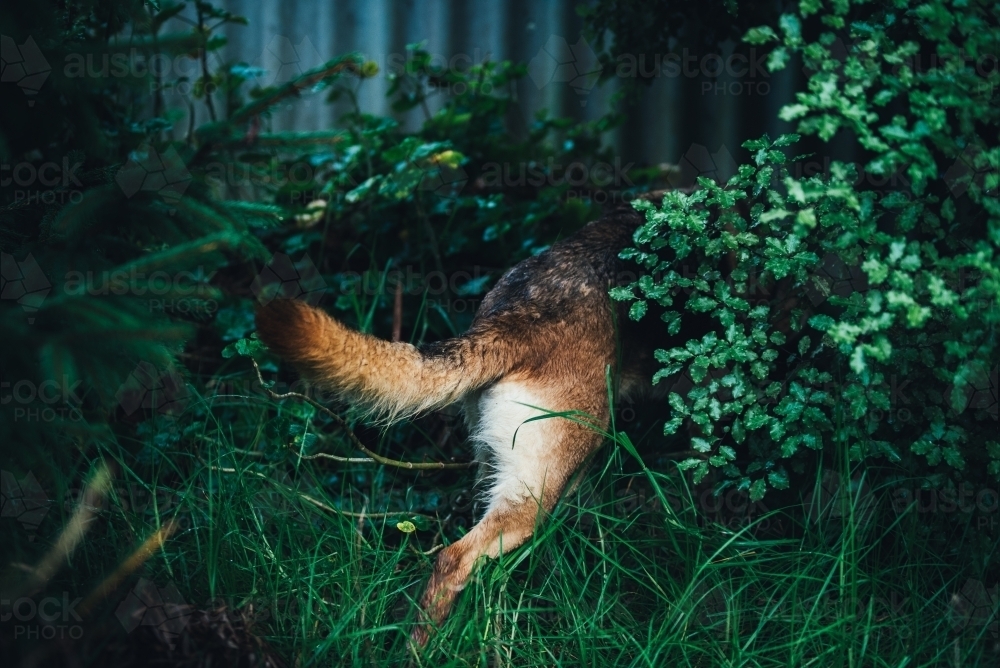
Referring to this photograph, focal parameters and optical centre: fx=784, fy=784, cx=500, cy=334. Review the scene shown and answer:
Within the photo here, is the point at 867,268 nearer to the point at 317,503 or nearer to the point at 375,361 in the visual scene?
the point at 375,361

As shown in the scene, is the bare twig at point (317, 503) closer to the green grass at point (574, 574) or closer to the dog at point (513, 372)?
the green grass at point (574, 574)

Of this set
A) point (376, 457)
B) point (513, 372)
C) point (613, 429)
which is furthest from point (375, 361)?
point (613, 429)

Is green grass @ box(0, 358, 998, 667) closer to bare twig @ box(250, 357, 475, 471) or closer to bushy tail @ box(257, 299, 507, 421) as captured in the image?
bare twig @ box(250, 357, 475, 471)

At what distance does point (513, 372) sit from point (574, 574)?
73 centimetres

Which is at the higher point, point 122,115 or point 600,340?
point 122,115

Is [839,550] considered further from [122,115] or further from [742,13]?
[122,115]

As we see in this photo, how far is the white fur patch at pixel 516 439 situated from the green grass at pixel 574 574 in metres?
0.17

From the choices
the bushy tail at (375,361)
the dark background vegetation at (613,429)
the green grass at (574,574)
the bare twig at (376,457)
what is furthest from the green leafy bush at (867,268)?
the bare twig at (376,457)

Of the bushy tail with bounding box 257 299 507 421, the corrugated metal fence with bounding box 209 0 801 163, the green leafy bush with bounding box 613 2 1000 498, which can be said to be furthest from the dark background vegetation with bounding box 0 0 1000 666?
the corrugated metal fence with bounding box 209 0 801 163

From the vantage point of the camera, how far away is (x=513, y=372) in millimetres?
2865

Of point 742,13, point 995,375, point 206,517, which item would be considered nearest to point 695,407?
point 995,375

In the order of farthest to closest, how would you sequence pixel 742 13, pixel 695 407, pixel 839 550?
1. pixel 742 13
2. pixel 695 407
3. pixel 839 550

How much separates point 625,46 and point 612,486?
2.16 metres

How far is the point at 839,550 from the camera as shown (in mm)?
2600
